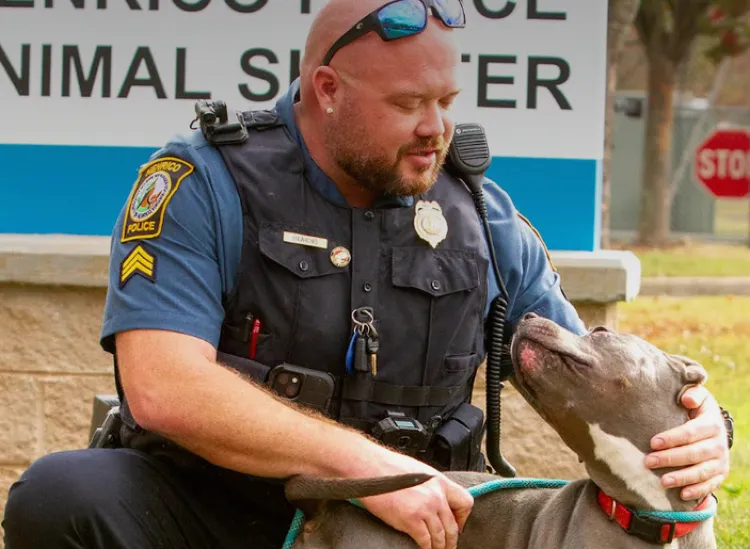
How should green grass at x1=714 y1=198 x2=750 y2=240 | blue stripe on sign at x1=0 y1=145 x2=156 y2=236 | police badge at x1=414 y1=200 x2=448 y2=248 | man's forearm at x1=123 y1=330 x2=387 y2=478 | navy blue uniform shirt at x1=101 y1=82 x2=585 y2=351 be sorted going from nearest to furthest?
man's forearm at x1=123 y1=330 x2=387 y2=478, navy blue uniform shirt at x1=101 y1=82 x2=585 y2=351, police badge at x1=414 y1=200 x2=448 y2=248, blue stripe on sign at x1=0 y1=145 x2=156 y2=236, green grass at x1=714 y1=198 x2=750 y2=240

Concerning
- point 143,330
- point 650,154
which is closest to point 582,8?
point 143,330

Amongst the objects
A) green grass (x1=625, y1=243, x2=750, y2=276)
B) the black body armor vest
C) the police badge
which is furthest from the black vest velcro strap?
green grass (x1=625, y1=243, x2=750, y2=276)

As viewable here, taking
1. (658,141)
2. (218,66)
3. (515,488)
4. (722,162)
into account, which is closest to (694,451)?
(515,488)

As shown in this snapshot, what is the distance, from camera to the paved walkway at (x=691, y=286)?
11812 mm

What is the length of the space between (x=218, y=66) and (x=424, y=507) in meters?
2.14

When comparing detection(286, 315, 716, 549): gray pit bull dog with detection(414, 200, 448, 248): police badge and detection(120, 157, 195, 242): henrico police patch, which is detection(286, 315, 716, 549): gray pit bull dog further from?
detection(120, 157, 195, 242): henrico police patch

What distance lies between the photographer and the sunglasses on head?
2.89 meters

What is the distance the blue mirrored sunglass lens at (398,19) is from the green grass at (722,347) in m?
2.25

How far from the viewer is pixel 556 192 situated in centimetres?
429

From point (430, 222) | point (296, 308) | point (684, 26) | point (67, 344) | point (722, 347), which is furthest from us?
point (684, 26)

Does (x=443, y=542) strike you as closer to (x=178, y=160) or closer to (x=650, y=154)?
(x=178, y=160)

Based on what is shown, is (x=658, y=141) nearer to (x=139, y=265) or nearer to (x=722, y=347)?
(x=722, y=347)

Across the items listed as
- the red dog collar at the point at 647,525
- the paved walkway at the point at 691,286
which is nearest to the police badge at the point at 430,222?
the red dog collar at the point at 647,525

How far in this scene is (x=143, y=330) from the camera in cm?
280
